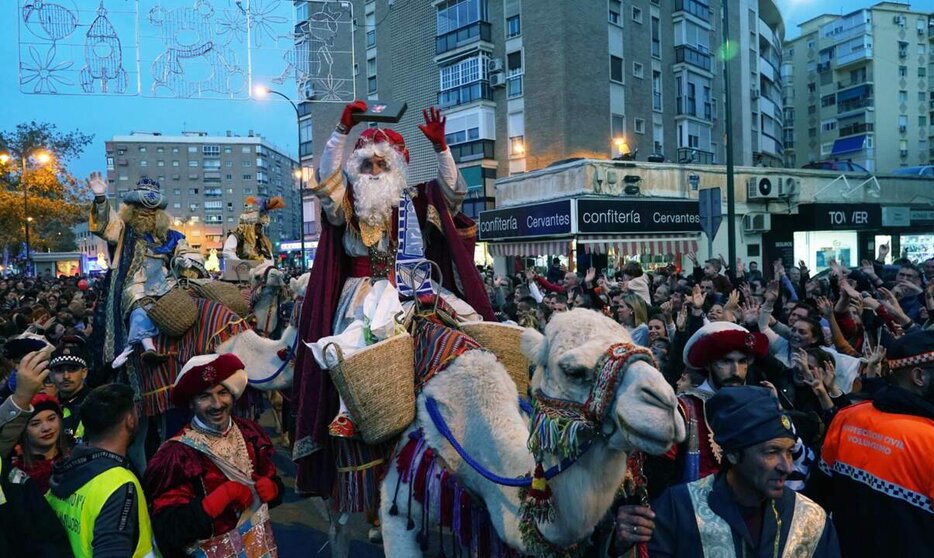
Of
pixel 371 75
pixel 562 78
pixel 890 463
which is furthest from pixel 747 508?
pixel 371 75

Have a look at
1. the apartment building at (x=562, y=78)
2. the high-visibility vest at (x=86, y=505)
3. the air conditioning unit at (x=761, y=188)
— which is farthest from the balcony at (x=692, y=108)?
the high-visibility vest at (x=86, y=505)

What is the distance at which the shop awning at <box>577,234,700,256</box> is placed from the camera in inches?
774

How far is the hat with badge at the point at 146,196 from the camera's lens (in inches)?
293

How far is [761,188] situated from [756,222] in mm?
1315

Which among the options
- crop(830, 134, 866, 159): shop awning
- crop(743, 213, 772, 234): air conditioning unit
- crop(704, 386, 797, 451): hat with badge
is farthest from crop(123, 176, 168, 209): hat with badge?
crop(830, 134, 866, 159): shop awning

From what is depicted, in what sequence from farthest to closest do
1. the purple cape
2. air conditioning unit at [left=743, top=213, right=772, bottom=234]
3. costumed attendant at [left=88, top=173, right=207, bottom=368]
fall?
air conditioning unit at [left=743, top=213, right=772, bottom=234]
costumed attendant at [left=88, top=173, right=207, bottom=368]
the purple cape

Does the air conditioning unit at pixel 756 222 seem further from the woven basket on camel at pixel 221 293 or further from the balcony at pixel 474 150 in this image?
the woven basket on camel at pixel 221 293

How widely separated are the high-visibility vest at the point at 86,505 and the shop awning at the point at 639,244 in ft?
56.1

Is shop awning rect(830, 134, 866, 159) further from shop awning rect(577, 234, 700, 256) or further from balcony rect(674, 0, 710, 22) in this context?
shop awning rect(577, 234, 700, 256)

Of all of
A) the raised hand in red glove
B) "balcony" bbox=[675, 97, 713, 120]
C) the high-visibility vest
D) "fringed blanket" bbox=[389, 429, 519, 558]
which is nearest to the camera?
the high-visibility vest

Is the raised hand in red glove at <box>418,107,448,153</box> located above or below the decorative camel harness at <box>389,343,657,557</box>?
above

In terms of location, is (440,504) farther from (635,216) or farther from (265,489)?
(635,216)

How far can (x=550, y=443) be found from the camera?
2.60 metres

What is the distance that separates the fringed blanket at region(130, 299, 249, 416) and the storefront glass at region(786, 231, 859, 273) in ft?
80.1
